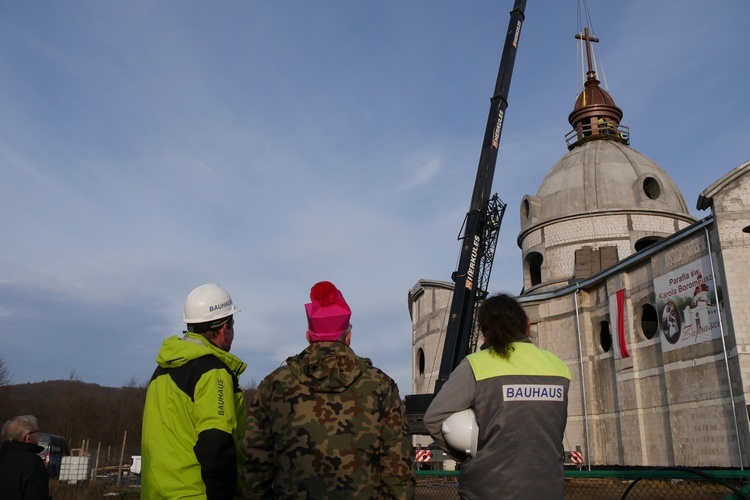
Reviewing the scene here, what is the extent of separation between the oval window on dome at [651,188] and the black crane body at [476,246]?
1403 cm

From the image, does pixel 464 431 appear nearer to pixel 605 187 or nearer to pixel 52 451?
pixel 605 187

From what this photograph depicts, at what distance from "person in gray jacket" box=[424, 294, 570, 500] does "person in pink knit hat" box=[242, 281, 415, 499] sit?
0.41 metres

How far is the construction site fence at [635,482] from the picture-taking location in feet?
16.6

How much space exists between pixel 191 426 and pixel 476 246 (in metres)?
16.0

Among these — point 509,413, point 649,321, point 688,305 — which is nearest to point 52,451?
point 649,321

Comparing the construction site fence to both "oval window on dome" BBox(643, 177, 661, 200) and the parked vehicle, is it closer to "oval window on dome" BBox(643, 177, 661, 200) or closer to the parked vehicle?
"oval window on dome" BBox(643, 177, 661, 200)

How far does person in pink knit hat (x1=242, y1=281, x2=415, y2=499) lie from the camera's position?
3049 millimetres

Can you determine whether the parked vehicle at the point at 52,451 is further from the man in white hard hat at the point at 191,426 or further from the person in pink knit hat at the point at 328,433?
the person in pink knit hat at the point at 328,433

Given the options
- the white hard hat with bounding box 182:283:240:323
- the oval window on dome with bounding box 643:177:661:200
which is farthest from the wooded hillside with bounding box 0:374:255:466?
the white hard hat with bounding box 182:283:240:323

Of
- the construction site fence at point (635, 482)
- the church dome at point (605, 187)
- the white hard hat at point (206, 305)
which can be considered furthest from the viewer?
the church dome at point (605, 187)

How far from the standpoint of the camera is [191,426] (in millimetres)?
3535

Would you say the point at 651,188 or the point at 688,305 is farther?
the point at 651,188

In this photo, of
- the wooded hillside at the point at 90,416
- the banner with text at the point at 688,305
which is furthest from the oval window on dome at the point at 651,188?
the wooded hillside at the point at 90,416

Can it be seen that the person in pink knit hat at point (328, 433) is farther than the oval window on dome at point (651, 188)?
No
